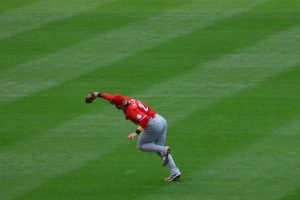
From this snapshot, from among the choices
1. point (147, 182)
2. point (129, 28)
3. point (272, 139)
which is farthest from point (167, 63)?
point (147, 182)

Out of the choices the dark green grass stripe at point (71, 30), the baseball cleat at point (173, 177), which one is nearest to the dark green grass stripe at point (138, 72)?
the dark green grass stripe at point (71, 30)

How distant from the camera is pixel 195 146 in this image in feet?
57.2

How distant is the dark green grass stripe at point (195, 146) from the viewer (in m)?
15.4

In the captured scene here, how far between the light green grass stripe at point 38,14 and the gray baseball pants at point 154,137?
33.7ft

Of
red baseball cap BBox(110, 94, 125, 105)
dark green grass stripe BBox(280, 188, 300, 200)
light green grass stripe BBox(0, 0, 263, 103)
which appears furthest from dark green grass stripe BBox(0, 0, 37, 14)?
dark green grass stripe BBox(280, 188, 300, 200)

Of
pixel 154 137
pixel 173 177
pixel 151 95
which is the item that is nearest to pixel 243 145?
pixel 173 177

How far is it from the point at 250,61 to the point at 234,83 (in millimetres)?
1667

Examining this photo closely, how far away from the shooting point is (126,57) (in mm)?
23047

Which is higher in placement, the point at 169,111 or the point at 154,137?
the point at 154,137

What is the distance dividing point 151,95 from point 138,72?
1.57 meters

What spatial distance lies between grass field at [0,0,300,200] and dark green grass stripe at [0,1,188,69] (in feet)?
0.11

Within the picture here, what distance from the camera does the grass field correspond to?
15.8m

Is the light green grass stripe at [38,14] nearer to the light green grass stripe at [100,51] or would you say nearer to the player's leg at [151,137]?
the light green grass stripe at [100,51]

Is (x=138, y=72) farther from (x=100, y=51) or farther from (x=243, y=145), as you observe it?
(x=243, y=145)
